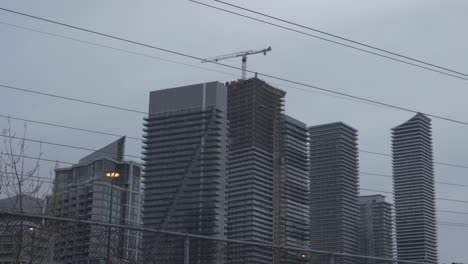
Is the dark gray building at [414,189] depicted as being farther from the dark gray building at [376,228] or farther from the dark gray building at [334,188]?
the dark gray building at [334,188]

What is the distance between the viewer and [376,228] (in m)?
106

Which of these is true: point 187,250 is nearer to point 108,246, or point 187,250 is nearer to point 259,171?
point 108,246

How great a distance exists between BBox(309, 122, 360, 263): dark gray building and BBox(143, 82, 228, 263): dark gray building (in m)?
13.5

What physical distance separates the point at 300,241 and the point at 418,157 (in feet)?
151

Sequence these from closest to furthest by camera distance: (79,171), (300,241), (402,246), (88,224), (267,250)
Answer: (88,224) < (267,250) < (79,171) < (402,246) < (300,241)

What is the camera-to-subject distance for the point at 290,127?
340 ft

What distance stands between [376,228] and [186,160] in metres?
48.4

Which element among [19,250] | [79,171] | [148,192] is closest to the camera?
[19,250]

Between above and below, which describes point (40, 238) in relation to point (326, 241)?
below

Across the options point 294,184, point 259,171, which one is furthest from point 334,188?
point 259,171

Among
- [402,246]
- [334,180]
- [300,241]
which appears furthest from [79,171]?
[300,241]

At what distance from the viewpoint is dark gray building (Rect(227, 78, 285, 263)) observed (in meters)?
95.1

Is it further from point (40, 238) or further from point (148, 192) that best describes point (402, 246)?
point (40, 238)

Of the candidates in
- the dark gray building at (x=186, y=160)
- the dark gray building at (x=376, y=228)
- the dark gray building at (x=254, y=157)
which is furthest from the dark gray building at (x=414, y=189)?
the dark gray building at (x=254, y=157)
